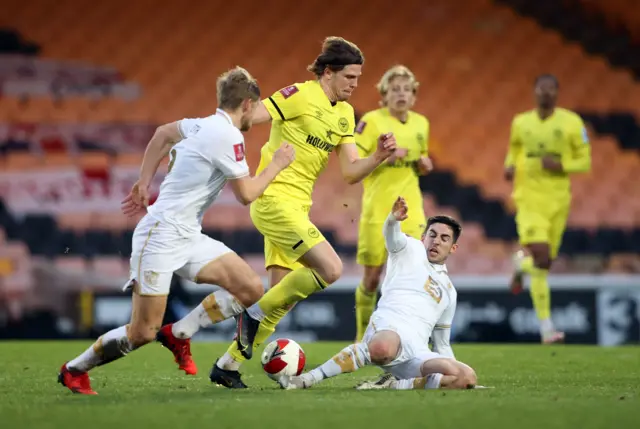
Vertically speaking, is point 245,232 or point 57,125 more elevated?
point 57,125


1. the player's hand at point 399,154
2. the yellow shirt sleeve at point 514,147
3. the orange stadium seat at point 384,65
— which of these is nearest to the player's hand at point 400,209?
the player's hand at point 399,154

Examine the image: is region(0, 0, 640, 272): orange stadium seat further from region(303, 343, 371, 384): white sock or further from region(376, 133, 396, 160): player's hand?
region(303, 343, 371, 384): white sock

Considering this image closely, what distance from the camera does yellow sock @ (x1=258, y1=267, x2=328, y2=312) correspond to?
613 centimetres

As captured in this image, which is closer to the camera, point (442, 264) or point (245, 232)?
point (442, 264)

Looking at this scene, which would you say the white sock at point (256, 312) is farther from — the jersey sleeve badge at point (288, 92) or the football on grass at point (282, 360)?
the jersey sleeve badge at point (288, 92)

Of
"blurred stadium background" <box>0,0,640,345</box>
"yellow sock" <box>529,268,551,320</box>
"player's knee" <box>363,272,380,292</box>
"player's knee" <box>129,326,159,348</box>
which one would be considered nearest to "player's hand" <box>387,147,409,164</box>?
Result: "player's knee" <box>363,272,380,292</box>

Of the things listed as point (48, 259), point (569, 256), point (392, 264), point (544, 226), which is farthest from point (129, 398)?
point (569, 256)

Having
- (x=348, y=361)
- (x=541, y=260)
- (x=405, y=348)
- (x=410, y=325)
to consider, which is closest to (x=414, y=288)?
(x=410, y=325)

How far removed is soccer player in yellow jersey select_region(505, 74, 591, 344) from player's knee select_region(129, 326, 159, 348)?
5387 millimetres

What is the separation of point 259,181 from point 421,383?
132 cm

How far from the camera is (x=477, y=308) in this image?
11391mm

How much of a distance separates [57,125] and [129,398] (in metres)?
8.75

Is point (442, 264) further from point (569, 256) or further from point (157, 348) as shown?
point (569, 256)

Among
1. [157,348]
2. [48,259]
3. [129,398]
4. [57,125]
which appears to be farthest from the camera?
[57,125]
